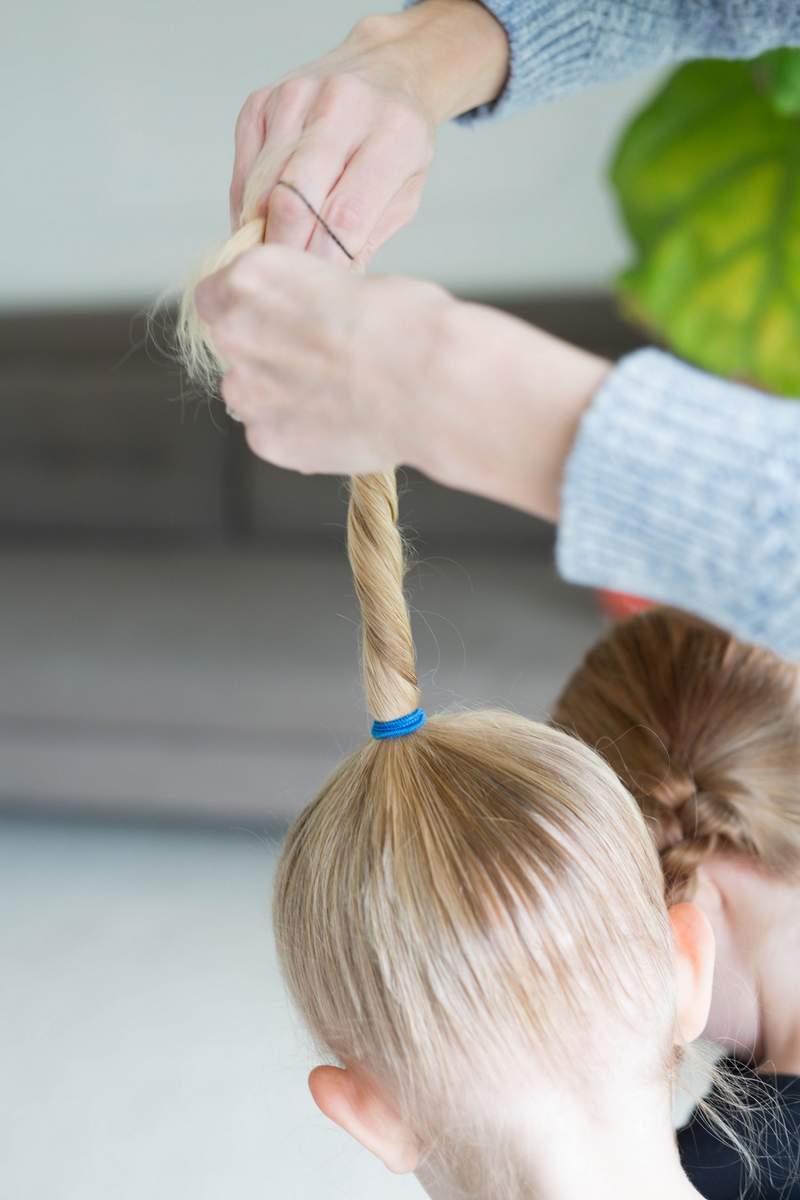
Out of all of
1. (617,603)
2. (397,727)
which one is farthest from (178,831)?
(397,727)

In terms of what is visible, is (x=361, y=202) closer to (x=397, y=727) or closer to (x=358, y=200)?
(x=358, y=200)

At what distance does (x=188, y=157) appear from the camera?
2.87 meters

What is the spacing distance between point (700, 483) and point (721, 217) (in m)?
1.06

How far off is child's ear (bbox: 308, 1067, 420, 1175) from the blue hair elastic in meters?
0.22

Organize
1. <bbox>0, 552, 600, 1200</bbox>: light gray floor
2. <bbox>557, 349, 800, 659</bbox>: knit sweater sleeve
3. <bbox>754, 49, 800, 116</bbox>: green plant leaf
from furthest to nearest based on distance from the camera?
<bbox>0, 552, 600, 1200</bbox>: light gray floor
<bbox>754, 49, 800, 116</bbox>: green plant leaf
<bbox>557, 349, 800, 659</bbox>: knit sweater sleeve

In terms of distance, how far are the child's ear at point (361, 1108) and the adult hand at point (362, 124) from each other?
1.73 ft

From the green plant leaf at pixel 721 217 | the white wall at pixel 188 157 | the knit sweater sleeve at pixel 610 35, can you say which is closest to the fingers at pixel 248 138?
the knit sweater sleeve at pixel 610 35

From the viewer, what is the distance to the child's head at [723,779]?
40.1 inches

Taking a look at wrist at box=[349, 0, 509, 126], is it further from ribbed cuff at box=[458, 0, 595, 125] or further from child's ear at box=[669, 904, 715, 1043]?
child's ear at box=[669, 904, 715, 1043]

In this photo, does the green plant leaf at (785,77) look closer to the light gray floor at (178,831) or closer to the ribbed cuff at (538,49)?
the ribbed cuff at (538,49)

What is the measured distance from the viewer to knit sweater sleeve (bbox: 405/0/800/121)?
0.89 meters

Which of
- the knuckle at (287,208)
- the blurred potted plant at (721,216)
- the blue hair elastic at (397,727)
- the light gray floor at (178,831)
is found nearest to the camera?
the knuckle at (287,208)

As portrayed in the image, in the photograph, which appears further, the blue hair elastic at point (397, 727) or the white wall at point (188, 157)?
the white wall at point (188, 157)

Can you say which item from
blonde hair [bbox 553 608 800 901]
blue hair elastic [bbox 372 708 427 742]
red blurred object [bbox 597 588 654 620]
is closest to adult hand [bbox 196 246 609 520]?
blue hair elastic [bbox 372 708 427 742]
